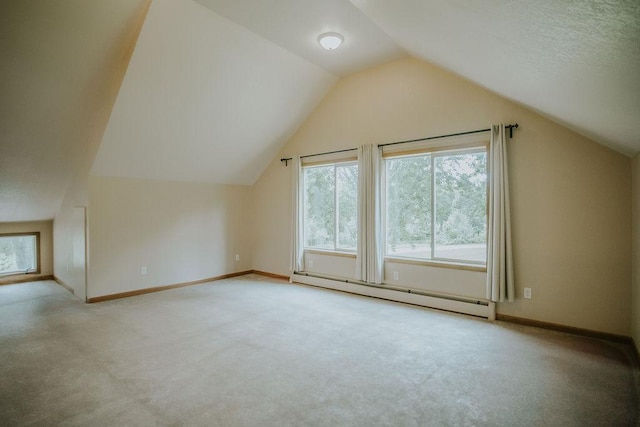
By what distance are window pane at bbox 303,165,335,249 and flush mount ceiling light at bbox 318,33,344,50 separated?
2072mm

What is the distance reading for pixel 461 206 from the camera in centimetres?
421

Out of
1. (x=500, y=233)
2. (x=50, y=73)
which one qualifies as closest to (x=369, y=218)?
(x=500, y=233)

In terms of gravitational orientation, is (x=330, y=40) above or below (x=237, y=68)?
above

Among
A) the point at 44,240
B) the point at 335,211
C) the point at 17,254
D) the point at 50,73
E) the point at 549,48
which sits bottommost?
the point at 17,254

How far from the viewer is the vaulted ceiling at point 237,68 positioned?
1778 mm

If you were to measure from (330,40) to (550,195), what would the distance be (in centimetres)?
301

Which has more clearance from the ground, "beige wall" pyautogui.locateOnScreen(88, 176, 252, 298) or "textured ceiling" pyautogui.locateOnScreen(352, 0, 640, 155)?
"textured ceiling" pyautogui.locateOnScreen(352, 0, 640, 155)

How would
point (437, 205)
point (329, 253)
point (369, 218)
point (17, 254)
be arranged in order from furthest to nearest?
1. point (17, 254)
2. point (329, 253)
3. point (369, 218)
4. point (437, 205)

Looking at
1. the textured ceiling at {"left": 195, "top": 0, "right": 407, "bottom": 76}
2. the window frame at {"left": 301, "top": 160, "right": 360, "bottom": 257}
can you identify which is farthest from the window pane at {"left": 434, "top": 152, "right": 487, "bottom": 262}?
the textured ceiling at {"left": 195, "top": 0, "right": 407, "bottom": 76}

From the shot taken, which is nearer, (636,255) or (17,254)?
(636,255)

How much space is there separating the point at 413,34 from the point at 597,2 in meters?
1.90

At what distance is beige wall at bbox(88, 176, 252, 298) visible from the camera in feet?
15.4

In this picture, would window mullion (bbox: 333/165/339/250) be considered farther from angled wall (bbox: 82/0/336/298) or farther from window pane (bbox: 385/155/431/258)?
angled wall (bbox: 82/0/336/298)

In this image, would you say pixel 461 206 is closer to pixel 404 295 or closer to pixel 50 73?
pixel 404 295
